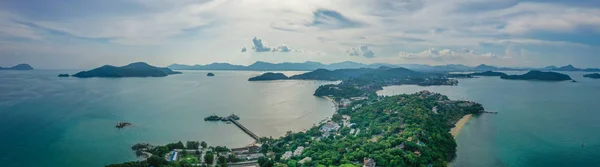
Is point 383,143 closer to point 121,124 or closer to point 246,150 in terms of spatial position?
point 246,150

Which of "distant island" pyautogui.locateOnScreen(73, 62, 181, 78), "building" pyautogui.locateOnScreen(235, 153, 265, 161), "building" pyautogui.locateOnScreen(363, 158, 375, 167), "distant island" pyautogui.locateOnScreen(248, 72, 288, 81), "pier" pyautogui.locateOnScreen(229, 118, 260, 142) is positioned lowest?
"building" pyautogui.locateOnScreen(235, 153, 265, 161)

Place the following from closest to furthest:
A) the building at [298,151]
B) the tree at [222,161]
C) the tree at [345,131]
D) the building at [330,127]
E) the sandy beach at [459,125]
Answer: the tree at [222,161] → the building at [298,151] → the tree at [345,131] → the building at [330,127] → the sandy beach at [459,125]

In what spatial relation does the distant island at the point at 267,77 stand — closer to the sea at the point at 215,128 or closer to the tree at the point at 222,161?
the sea at the point at 215,128

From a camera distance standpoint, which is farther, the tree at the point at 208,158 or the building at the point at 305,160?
the tree at the point at 208,158

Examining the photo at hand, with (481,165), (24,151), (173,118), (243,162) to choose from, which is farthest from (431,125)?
(24,151)

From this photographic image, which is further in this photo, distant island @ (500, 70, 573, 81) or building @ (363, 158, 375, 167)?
distant island @ (500, 70, 573, 81)

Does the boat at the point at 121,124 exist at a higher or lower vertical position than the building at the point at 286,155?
higher

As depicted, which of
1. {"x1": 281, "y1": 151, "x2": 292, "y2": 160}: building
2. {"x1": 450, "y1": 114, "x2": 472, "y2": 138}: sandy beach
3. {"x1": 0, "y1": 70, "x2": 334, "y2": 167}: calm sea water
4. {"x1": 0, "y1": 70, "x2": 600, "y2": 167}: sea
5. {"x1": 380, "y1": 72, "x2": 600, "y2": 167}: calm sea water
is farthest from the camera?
{"x1": 450, "y1": 114, "x2": 472, "y2": 138}: sandy beach

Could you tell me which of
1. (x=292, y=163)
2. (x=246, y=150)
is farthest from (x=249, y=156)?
(x=292, y=163)

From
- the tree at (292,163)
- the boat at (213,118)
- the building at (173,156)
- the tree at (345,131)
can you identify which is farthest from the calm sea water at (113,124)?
the tree at (292,163)

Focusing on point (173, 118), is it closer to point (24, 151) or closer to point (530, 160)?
point (24, 151)

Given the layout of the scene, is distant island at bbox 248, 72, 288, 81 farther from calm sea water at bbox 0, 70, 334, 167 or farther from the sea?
the sea

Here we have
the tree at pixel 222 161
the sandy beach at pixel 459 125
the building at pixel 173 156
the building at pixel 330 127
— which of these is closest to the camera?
the tree at pixel 222 161

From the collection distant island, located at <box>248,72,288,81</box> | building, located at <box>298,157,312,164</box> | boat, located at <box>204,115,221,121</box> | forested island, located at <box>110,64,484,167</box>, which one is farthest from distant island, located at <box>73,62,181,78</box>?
building, located at <box>298,157,312,164</box>
